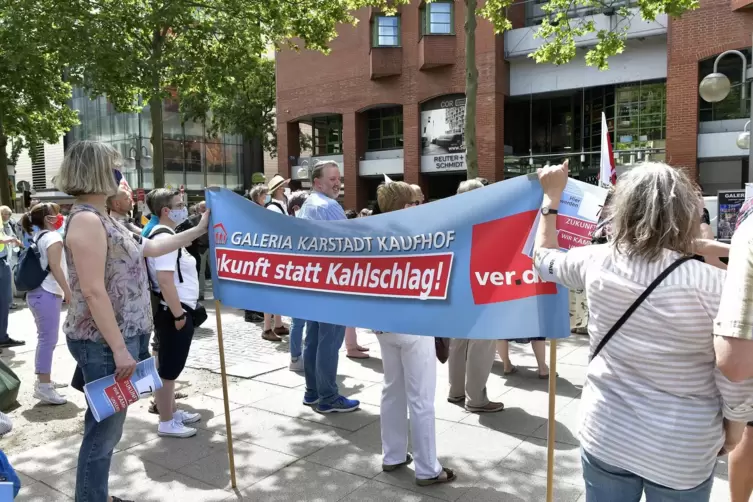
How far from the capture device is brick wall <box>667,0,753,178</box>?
1983 centimetres

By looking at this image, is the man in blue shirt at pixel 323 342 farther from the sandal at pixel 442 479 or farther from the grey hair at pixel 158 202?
the sandal at pixel 442 479

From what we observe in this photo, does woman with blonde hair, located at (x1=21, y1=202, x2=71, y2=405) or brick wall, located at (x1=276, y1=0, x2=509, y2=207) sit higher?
brick wall, located at (x1=276, y1=0, x2=509, y2=207)

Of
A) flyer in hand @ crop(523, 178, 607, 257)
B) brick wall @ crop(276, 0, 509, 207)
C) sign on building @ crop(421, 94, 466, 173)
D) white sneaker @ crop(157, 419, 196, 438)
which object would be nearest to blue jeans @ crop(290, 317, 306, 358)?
white sneaker @ crop(157, 419, 196, 438)

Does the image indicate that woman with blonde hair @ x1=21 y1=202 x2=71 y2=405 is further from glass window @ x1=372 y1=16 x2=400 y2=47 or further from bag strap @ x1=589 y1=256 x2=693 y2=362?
glass window @ x1=372 y1=16 x2=400 y2=47

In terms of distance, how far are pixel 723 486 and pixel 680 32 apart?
21289mm

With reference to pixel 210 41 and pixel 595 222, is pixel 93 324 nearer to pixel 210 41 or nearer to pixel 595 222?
pixel 595 222

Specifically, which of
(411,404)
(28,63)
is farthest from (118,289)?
(28,63)

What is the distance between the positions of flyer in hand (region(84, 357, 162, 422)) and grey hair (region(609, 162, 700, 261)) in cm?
234

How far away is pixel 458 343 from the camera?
4816 mm

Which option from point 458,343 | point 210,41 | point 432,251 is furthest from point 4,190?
point 432,251

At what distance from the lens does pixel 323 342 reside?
15.5 feet

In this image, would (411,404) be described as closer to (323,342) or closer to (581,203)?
(323,342)

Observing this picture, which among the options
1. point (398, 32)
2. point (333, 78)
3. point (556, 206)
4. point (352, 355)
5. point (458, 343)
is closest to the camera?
point (556, 206)

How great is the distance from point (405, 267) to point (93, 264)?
150cm
